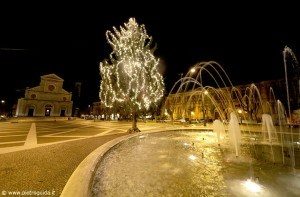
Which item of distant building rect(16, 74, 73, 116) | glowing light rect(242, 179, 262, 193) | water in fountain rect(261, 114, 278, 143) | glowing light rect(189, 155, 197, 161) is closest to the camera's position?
glowing light rect(242, 179, 262, 193)

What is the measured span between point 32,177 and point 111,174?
2.43 m

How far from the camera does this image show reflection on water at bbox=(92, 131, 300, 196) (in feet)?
18.7

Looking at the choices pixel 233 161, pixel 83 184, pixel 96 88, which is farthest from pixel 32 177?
pixel 96 88

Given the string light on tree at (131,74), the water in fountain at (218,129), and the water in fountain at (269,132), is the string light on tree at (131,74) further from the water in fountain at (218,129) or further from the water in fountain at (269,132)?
the water in fountain at (269,132)

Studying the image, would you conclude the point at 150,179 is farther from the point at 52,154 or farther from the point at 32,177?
the point at 52,154

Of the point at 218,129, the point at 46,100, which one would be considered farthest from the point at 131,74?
the point at 46,100

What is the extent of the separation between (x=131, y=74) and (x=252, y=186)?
1765 cm

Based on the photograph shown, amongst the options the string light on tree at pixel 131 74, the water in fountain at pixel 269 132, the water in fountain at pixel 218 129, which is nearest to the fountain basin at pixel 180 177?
the water in fountain at pixel 218 129

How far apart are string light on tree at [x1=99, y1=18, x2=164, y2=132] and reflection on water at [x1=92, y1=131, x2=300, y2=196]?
12794 mm

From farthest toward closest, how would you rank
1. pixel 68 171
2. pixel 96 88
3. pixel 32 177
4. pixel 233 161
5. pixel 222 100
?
pixel 96 88, pixel 222 100, pixel 233 161, pixel 68 171, pixel 32 177

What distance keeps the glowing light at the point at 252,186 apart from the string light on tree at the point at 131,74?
52.2ft

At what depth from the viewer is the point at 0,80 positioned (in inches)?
2884

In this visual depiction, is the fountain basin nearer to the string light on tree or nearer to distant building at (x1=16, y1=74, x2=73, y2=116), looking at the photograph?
the string light on tree

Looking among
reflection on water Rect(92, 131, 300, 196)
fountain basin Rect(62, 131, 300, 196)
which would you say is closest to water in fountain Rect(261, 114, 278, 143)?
fountain basin Rect(62, 131, 300, 196)
